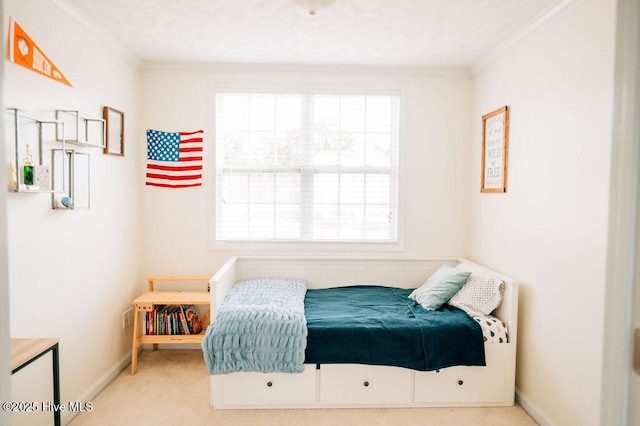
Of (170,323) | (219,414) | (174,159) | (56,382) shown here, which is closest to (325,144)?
(174,159)

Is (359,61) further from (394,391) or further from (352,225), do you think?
(394,391)

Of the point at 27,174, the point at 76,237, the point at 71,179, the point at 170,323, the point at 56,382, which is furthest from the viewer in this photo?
the point at 170,323

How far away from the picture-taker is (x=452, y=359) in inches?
98.2

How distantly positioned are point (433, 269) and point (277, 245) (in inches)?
54.6

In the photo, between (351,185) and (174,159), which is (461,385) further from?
(174,159)

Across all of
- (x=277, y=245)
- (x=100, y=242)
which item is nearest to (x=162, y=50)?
(x=100, y=242)

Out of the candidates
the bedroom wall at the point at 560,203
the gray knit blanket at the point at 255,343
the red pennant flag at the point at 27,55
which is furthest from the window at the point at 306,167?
the red pennant flag at the point at 27,55

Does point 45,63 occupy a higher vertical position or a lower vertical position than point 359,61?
lower

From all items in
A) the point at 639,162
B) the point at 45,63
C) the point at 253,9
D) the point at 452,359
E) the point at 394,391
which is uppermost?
the point at 253,9

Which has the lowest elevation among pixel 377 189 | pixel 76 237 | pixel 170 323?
pixel 170 323

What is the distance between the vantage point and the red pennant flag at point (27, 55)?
1.91 meters

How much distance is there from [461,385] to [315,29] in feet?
8.17

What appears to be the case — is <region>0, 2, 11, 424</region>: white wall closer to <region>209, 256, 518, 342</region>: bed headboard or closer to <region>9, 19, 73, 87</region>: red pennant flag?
<region>9, 19, 73, 87</region>: red pennant flag

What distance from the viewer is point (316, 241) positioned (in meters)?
3.55
